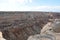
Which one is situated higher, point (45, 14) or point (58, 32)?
point (58, 32)

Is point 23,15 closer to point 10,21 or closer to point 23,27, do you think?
point 10,21

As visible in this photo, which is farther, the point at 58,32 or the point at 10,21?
the point at 10,21

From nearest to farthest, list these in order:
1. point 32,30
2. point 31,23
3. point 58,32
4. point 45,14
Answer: point 58,32, point 32,30, point 31,23, point 45,14

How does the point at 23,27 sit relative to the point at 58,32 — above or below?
below

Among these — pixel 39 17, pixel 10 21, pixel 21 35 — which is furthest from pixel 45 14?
pixel 21 35

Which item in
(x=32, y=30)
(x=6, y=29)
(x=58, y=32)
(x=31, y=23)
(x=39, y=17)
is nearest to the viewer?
(x=58, y=32)

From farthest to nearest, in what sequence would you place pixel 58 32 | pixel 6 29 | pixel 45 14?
pixel 45 14
pixel 6 29
pixel 58 32

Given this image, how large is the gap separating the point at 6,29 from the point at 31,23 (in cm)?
421

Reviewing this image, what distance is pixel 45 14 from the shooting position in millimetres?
24703

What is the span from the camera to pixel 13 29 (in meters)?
18.0

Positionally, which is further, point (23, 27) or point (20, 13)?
point (20, 13)

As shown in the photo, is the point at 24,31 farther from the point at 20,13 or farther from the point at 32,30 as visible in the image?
the point at 20,13

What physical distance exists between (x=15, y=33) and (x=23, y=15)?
7.74 metres

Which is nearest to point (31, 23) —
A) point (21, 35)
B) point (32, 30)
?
point (32, 30)
